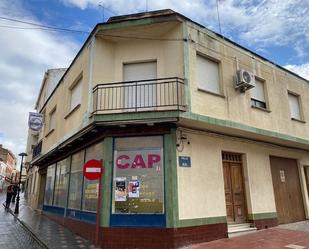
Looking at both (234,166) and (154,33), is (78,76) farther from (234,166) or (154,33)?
(234,166)

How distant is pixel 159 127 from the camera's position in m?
8.29

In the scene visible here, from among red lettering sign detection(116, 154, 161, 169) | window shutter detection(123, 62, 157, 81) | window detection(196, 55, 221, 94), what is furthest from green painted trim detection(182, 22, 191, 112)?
red lettering sign detection(116, 154, 161, 169)

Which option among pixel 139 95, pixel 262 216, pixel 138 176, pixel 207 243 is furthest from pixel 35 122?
pixel 262 216

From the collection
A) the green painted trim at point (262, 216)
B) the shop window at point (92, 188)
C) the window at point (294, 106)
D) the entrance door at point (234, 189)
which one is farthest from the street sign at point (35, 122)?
the window at point (294, 106)

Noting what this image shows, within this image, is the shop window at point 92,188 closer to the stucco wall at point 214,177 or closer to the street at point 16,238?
the street at point 16,238

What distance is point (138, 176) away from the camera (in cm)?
819

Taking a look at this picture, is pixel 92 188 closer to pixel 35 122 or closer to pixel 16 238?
pixel 16 238

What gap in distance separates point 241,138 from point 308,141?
411 cm

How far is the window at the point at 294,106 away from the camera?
12508 mm

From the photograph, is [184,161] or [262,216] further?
[262,216]

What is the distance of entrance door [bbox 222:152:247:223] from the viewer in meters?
9.54

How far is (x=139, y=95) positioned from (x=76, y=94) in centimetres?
364

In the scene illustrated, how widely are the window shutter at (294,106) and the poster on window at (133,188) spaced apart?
857 centimetres

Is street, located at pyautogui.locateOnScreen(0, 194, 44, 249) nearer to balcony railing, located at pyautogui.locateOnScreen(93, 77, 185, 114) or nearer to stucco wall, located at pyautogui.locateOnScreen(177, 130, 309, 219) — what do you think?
balcony railing, located at pyautogui.locateOnScreen(93, 77, 185, 114)
